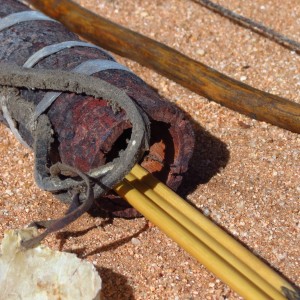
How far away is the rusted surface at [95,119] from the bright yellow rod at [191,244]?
0.18 m

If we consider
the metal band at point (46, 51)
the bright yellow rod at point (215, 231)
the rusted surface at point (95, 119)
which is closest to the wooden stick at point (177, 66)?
the rusted surface at point (95, 119)

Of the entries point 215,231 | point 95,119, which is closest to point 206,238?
point 215,231

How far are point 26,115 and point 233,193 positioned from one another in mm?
965

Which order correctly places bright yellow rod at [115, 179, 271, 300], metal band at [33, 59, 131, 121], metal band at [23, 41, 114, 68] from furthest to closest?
1. metal band at [23, 41, 114, 68]
2. metal band at [33, 59, 131, 121]
3. bright yellow rod at [115, 179, 271, 300]

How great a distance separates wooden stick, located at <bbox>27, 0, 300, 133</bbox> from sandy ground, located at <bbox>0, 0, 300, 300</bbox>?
2.7 inches

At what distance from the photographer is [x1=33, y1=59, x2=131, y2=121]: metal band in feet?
10.5

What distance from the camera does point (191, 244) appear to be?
2854 millimetres

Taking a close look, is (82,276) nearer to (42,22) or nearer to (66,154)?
(66,154)

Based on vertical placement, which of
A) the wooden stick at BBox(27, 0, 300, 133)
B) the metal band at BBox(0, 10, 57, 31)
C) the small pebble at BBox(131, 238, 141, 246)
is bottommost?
the small pebble at BBox(131, 238, 141, 246)

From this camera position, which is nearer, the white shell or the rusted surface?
the white shell

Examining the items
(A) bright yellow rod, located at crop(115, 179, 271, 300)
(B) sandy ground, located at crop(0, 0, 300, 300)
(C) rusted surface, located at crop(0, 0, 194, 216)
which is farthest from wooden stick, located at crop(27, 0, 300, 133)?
(A) bright yellow rod, located at crop(115, 179, 271, 300)

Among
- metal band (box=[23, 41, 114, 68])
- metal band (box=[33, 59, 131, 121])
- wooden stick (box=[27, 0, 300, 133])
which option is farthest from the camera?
wooden stick (box=[27, 0, 300, 133])

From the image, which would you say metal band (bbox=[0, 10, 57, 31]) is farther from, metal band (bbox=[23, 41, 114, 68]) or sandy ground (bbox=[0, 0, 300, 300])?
sandy ground (bbox=[0, 0, 300, 300])

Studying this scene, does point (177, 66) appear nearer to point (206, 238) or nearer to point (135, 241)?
point (135, 241)
